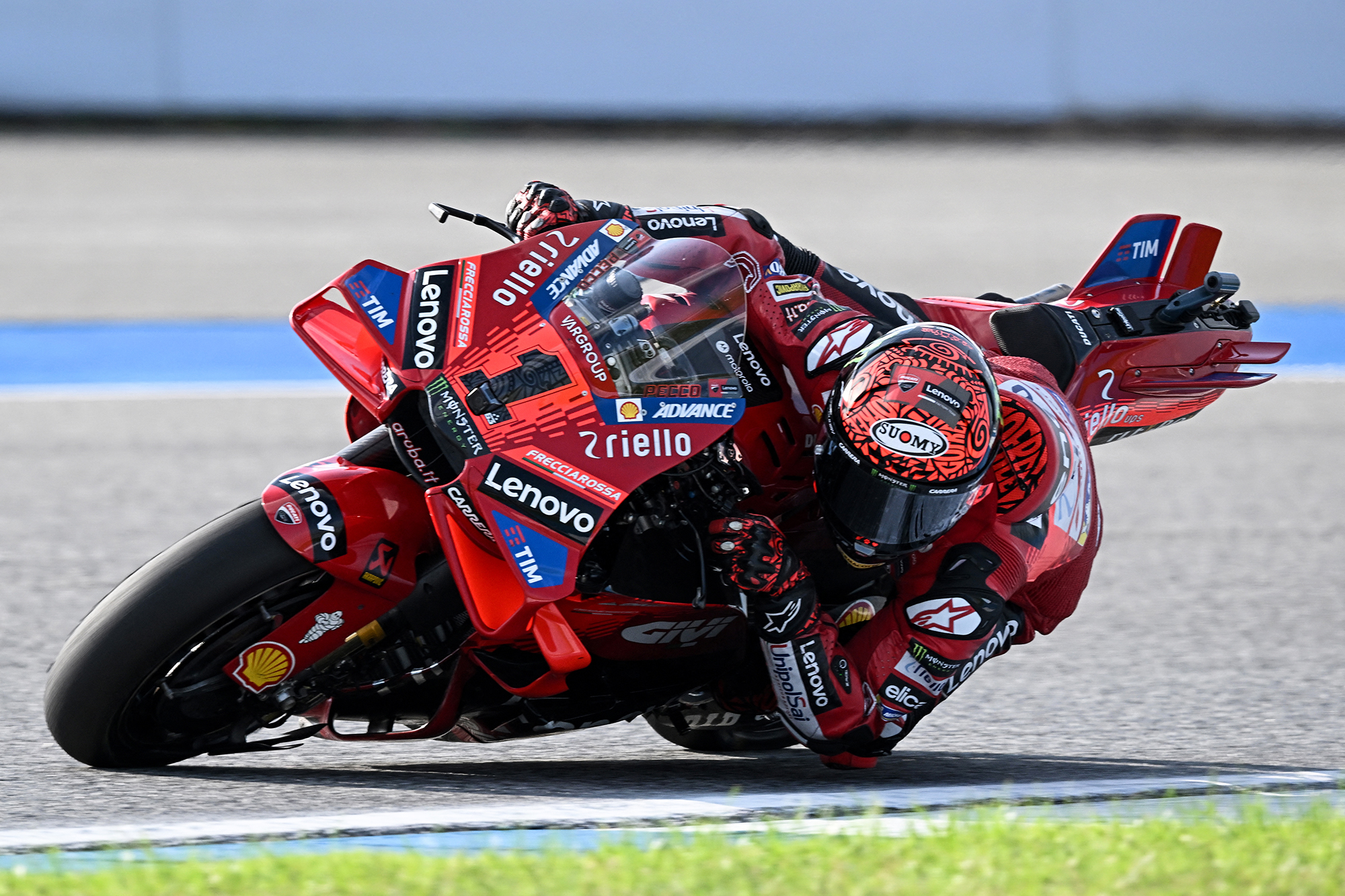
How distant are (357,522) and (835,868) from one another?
3.91ft

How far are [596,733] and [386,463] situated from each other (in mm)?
1088

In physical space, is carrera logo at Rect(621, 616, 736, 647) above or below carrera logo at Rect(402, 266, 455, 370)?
below

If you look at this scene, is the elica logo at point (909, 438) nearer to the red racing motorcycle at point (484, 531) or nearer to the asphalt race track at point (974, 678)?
the red racing motorcycle at point (484, 531)

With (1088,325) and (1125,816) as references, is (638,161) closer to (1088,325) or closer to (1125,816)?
(1088,325)

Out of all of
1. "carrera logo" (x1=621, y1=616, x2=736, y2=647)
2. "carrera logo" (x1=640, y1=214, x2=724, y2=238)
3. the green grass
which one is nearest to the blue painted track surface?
"carrera logo" (x1=640, y1=214, x2=724, y2=238)

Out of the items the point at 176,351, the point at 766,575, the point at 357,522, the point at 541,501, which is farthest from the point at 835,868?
the point at 176,351

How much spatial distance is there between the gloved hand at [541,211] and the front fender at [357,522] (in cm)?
61

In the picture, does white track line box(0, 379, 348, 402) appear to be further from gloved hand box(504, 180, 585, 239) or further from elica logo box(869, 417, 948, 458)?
elica logo box(869, 417, 948, 458)

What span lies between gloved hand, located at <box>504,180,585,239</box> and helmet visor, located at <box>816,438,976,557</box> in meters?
0.75

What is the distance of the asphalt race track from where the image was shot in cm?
376

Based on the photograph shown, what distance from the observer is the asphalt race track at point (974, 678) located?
3764 mm

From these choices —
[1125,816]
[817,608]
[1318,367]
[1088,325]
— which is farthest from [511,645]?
[1318,367]

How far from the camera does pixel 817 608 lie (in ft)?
12.3

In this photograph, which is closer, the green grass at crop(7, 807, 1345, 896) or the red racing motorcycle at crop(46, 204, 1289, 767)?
the green grass at crop(7, 807, 1345, 896)
